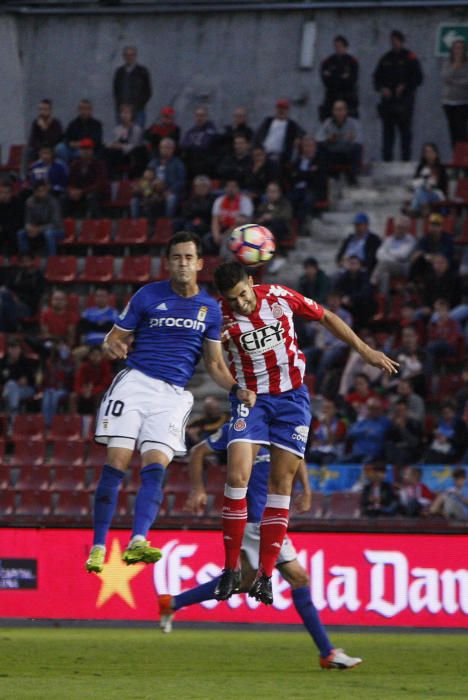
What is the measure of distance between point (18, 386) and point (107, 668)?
32.7ft

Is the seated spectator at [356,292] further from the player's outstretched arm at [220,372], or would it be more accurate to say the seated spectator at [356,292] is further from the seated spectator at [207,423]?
the player's outstretched arm at [220,372]

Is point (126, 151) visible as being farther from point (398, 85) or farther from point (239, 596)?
point (239, 596)

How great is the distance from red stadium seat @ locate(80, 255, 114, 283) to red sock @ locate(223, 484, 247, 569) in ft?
38.3

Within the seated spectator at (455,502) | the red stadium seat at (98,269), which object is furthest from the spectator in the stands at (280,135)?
the seated spectator at (455,502)

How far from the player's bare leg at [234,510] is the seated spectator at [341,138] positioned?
12.5 meters

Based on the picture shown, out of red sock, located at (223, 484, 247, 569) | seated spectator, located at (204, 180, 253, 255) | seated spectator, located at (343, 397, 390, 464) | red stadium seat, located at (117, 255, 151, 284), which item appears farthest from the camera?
red stadium seat, located at (117, 255, 151, 284)

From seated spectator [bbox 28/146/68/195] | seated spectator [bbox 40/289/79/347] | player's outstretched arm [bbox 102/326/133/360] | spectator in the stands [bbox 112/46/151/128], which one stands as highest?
spectator in the stands [bbox 112/46/151/128]

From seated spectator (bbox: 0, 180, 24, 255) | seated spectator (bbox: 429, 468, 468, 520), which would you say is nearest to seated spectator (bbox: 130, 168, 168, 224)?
seated spectator (bbox: 0, 180, 24, 255)

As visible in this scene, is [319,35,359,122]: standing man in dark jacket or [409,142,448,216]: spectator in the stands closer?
[409,142,448,216]: spectator in the stands

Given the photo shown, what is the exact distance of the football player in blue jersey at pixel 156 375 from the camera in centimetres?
1004

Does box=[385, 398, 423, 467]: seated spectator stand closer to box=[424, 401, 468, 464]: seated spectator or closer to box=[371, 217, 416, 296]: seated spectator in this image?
box=[424, 401, 468, 464]: seated spectator

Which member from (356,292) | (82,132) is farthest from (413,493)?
(82,132)

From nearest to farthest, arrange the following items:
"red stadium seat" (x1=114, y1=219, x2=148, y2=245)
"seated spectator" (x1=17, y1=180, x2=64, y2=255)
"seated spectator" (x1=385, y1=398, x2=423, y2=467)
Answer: "seated spectator" (x1=385, y1=398, x2=423, y2=467) → "red stadium seat" (x1=114, y1=219, x2=148, y2=245) → "seated spectator" (x1=17, y1=180, x2=64, y2=255)

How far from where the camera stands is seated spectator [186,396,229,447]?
17547 millimetres
